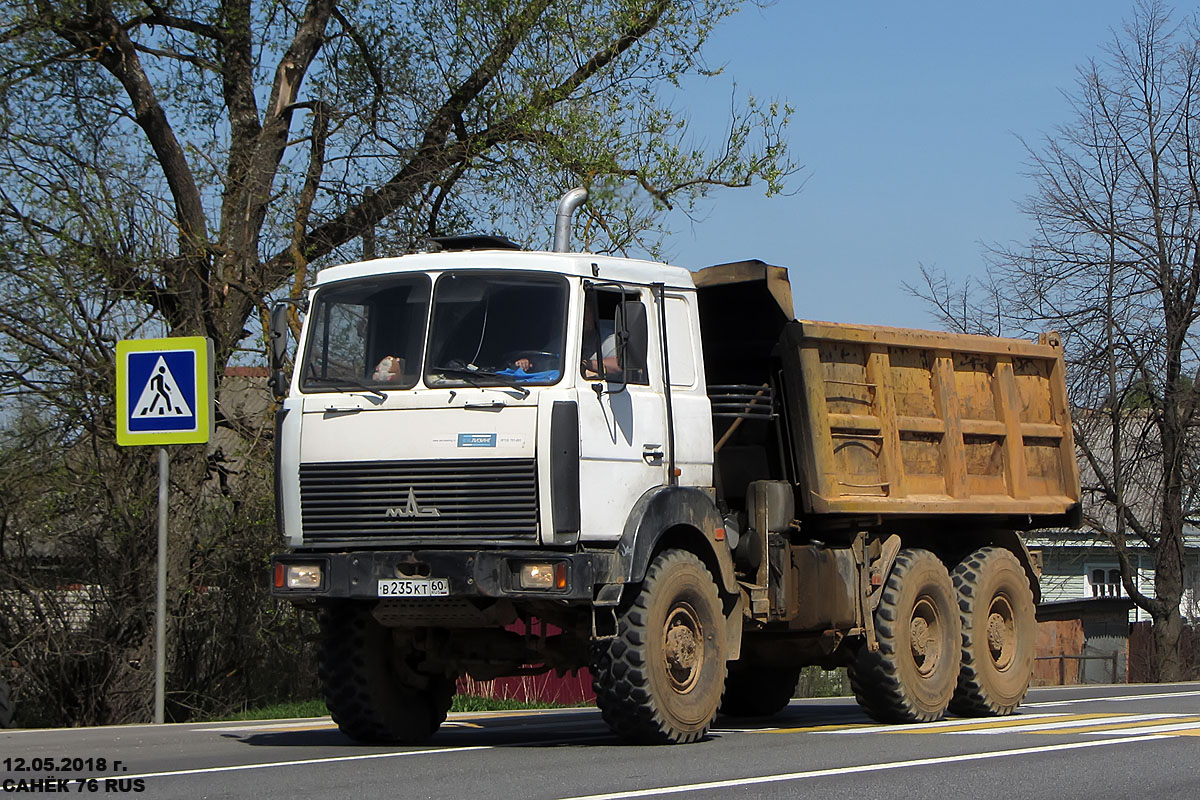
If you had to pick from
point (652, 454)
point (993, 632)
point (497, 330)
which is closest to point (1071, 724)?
point (993, 632)

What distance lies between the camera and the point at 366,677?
10.4 m

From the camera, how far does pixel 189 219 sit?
17.8 meters

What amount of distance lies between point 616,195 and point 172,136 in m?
5.28

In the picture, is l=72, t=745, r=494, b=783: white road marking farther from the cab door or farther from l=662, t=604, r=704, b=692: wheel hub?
the cab door

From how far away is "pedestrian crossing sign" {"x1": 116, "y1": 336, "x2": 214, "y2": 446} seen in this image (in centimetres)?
1244

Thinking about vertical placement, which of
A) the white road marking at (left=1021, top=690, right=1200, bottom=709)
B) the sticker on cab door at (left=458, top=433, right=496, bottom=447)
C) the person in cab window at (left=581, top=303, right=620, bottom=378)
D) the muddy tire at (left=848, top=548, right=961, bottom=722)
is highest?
the person in cab window at (left=581, top=303, right=620, bottom=378)

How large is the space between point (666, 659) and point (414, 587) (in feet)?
5.29

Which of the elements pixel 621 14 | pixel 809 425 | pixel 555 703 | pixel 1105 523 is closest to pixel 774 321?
pixel 809 425

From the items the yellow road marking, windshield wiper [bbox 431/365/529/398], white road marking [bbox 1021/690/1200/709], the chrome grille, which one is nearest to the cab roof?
windshield wiper [bbox 431/365/529/398]

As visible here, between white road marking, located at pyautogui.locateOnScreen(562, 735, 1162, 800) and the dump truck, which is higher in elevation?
the dump truck

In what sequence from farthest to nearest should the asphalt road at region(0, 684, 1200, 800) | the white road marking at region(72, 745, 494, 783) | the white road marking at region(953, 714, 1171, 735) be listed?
the white road marking at region(953, 714, 1171, 735)
the white road marking at region(72, 745, 494, 783)
the asphalt road at region(0, 684, 1200, 800)

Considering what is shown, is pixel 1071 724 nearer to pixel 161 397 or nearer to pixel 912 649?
pixel 912 649

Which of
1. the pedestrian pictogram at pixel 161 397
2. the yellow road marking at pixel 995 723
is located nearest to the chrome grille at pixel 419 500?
the pedestrian pictogram at pixel 161 397

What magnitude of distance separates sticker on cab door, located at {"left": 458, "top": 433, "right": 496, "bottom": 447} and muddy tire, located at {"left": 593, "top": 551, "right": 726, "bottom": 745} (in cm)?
128
